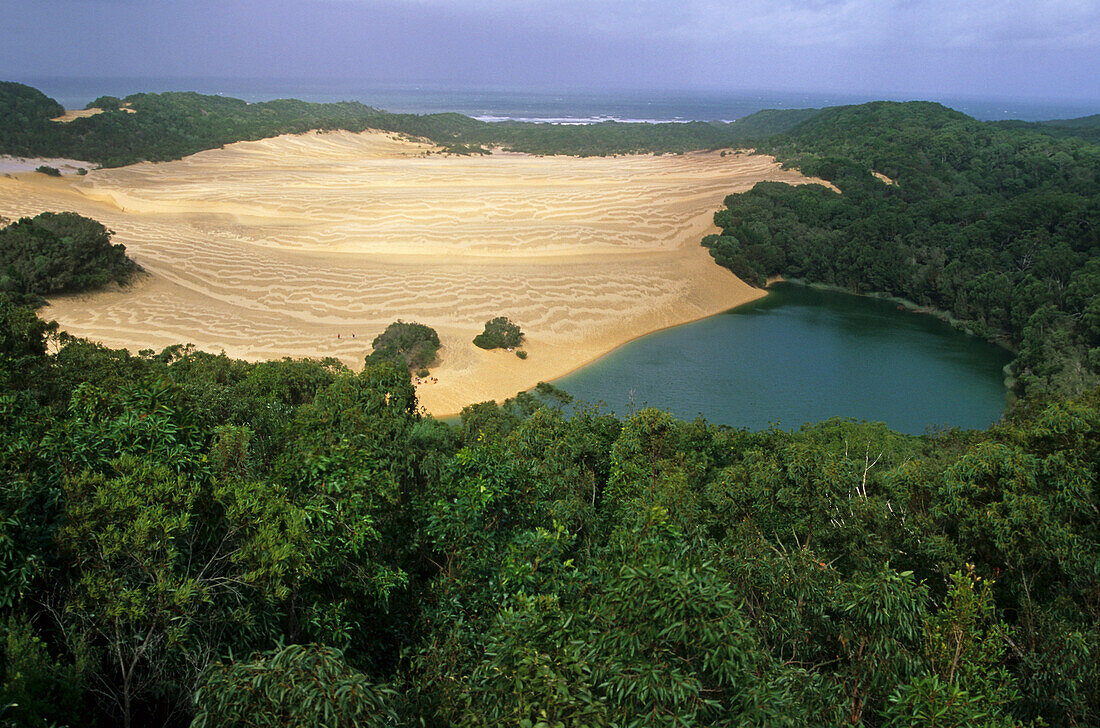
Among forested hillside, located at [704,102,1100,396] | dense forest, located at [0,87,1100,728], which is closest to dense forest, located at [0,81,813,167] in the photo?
forested hillside, located at [704,102,1100,396]

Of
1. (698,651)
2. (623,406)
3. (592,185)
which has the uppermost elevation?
(592,185)

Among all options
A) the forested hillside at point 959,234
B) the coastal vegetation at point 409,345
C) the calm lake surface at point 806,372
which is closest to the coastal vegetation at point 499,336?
the coastal vegetation at point 409,345

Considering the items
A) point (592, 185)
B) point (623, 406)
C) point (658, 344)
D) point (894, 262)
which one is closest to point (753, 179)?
point (592, 185)

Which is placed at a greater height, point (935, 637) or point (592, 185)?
point (592, 185)

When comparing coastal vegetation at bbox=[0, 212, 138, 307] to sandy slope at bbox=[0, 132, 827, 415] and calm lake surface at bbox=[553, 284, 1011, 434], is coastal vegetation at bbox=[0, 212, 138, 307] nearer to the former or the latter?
sandy slope at bbox=[0, 132, 827, 415]

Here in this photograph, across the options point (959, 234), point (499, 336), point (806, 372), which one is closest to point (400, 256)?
point (499, 336)

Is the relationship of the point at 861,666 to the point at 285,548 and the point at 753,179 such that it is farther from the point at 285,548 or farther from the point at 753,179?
the point at 753,179
